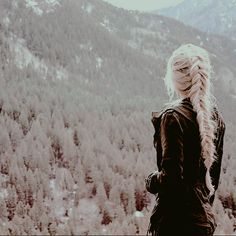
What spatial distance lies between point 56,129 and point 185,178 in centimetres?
1985

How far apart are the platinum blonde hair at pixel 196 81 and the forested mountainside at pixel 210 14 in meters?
111

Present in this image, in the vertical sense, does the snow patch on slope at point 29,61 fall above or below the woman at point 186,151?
above

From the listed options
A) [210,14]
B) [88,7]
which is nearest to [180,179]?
[88,7]

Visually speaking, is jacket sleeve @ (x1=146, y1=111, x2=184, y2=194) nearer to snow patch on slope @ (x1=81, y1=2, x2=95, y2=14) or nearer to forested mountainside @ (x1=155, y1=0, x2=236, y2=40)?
snow patch on slope @ (x1=81, y1=2, x2=95, y2=14)

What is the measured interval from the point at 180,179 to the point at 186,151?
12cm

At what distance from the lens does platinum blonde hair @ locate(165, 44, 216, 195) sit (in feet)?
6.62

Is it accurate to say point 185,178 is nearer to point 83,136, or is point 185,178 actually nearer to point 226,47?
point 83,136

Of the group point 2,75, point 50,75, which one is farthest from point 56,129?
point 50,75

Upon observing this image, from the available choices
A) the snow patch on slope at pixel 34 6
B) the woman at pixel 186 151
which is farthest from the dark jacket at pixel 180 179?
the snow patch on slope at pixel 34 6

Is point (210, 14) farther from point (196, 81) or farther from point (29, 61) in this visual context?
point (196, 81)

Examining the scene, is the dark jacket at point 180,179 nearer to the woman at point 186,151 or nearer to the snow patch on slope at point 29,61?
the woman at point 186,151

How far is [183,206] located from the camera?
2051mm

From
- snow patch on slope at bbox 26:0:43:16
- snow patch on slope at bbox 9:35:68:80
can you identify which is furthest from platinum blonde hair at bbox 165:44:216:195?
snow patch on slope at bbox 26:0:43:16

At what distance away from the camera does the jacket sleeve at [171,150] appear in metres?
1.95
